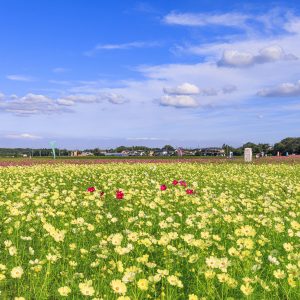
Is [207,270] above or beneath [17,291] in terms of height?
above

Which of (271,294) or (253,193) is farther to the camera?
(253,193)

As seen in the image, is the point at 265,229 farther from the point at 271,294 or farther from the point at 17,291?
the point at 17,291

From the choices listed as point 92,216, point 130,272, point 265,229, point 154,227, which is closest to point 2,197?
point 92,216

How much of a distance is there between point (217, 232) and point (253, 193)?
445cm

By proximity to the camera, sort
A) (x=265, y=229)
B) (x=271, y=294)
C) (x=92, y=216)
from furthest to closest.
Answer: (x=92, y=216) → (x=265, y=229) → (x=271, y=294)

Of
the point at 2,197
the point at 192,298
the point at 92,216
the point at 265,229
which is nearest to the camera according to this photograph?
the point at 192,298

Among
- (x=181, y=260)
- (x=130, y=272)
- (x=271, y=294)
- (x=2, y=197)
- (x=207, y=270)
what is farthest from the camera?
(x=2, y=197)

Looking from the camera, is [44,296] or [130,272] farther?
[44,296]

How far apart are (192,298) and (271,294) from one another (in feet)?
4.93

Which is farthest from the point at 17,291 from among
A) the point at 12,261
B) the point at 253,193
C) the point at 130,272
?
the point at 253,193

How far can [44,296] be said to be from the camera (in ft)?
14.3

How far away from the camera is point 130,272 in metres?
3.83

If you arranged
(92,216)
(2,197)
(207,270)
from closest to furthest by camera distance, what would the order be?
(207,270) → (92,216) → (2,197)

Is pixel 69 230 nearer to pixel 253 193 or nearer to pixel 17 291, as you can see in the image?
pixel 17 291
